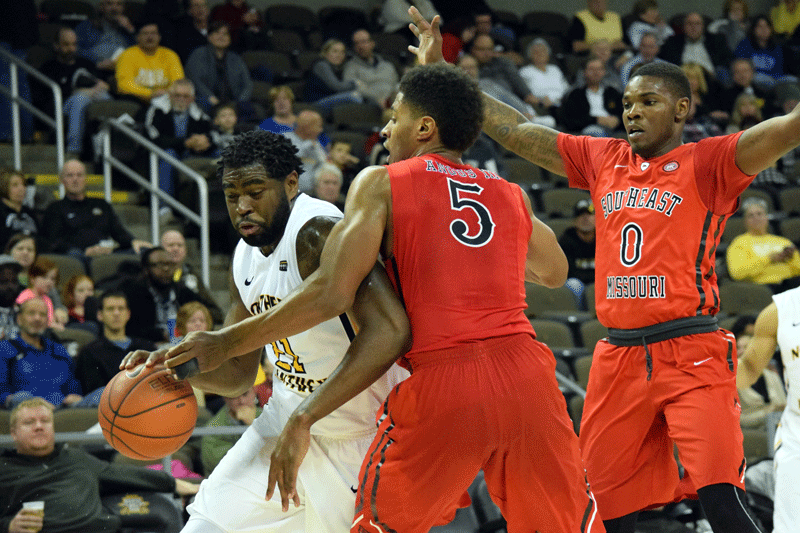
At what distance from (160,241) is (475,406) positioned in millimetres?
6907

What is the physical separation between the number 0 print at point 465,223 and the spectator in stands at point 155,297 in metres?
5.16

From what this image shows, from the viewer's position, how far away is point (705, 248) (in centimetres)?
398

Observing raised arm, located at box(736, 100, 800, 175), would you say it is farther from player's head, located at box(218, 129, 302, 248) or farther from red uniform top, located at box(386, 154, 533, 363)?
player's head, located at box(218, 129, 302, 248)

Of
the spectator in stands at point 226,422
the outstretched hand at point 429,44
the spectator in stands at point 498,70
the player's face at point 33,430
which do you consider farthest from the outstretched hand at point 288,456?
the spectator in stands at point 498,70

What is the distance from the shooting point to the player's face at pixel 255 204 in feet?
11.6

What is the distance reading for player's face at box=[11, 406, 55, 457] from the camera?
5867 millimetres

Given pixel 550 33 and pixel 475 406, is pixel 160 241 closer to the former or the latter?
pixel 475 406

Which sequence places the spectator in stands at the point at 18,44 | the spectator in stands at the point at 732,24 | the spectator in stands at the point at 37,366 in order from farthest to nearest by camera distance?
the spectator in stands at the point at 732,24, the spectator in stands at the point at 18,44, the spectator in stands at the point at 37,366

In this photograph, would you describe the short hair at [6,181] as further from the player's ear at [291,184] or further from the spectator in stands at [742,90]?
the spectator in stands at [742,90]

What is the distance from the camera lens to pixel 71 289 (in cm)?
816

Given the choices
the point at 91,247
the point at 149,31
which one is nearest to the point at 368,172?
the point at 91,247

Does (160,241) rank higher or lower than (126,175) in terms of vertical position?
lower

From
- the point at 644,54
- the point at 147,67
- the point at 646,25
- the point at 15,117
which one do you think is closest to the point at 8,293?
the point at 15,117

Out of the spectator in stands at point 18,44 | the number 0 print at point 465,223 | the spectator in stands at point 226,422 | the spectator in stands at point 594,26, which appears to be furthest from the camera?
the spectator in stands at point 594,26
